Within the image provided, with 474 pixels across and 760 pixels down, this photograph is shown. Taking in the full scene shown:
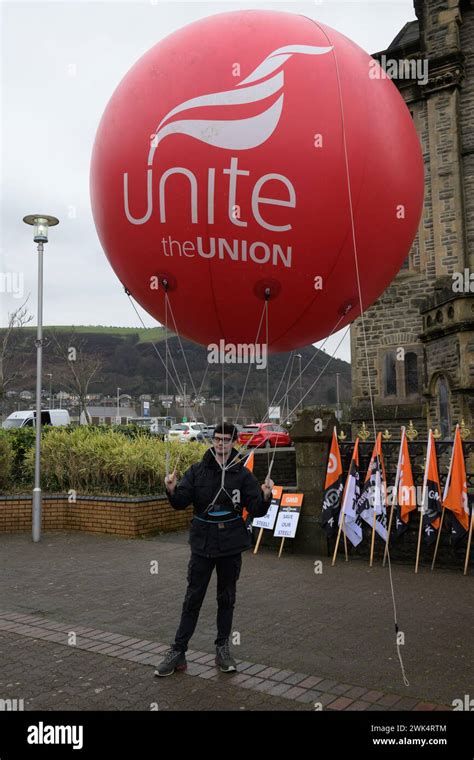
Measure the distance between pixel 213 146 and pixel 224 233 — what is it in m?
0.54

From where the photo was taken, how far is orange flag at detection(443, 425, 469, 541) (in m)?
8.39

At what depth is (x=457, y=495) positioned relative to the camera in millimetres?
8469

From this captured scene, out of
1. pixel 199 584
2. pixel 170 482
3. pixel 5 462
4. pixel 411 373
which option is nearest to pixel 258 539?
pixel 199 584

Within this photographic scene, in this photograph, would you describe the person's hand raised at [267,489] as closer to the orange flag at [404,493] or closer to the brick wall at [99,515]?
the orange flag at [404,493]

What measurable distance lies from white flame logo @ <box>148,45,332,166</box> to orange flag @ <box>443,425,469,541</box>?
5.79 metres

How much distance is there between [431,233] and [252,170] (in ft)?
66.4

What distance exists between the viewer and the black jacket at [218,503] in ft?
15.8

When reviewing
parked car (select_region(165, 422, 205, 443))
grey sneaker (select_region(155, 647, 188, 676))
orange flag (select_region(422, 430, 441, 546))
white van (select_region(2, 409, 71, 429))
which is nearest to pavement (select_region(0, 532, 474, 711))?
grey sneaker (select_region(155, 647, 188, 676))

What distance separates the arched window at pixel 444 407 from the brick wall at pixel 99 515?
1040cm

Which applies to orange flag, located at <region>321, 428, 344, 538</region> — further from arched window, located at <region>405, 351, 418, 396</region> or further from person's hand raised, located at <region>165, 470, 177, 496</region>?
arched window, located at <region>405, 351, 418, 396</region>

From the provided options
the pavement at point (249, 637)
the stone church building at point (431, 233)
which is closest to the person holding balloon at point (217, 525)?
the pavement at point (249, 637)

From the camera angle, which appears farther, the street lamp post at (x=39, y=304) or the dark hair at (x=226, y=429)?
the street lamp post at (x=39, y=304)

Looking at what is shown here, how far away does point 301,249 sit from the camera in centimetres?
426

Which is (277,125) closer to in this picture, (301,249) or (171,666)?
(301,249)
